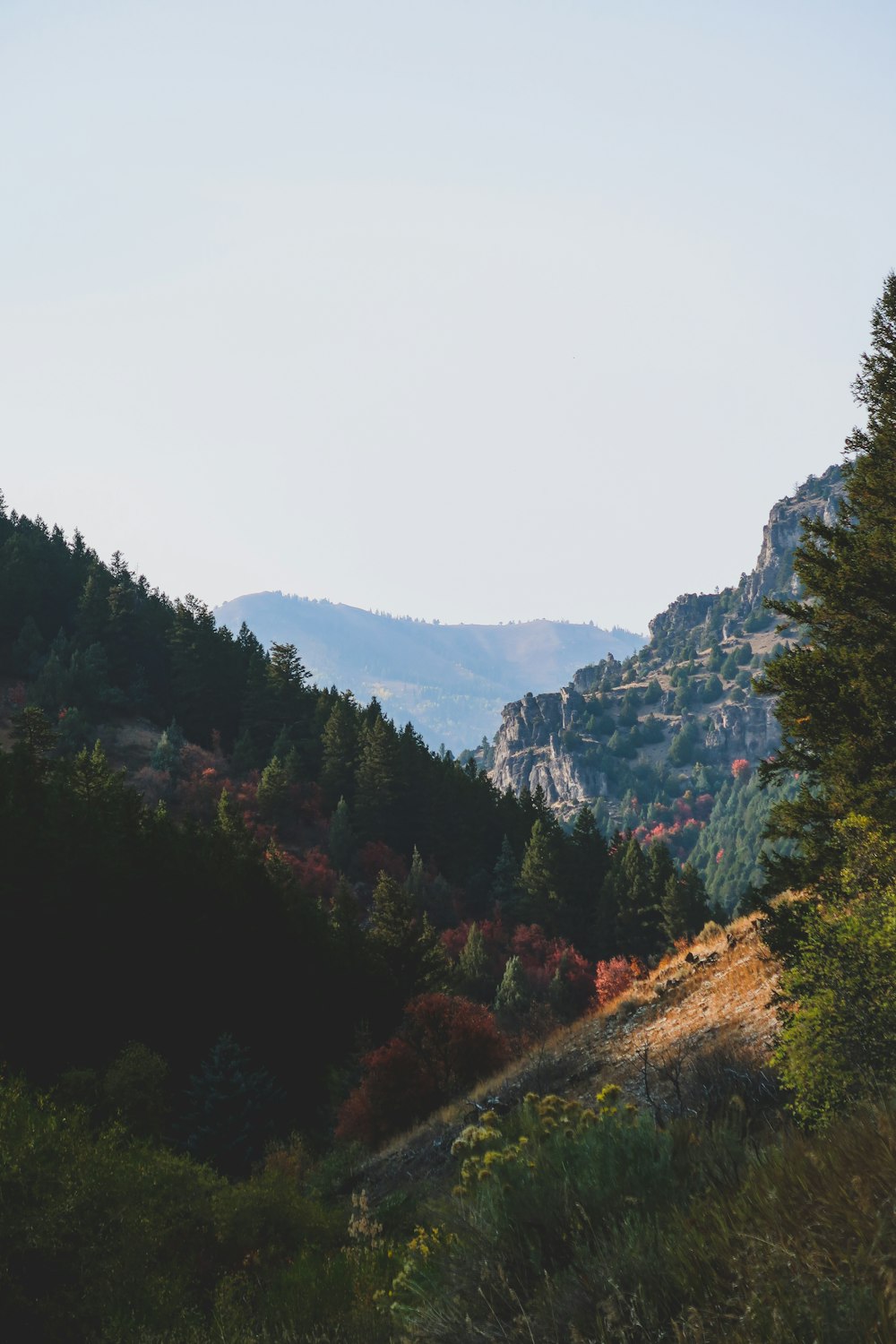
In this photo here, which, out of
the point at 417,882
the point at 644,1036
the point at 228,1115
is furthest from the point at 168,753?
the point at 644,1036

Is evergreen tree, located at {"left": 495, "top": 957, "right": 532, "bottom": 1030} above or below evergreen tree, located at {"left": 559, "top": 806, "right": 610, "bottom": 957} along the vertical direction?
below

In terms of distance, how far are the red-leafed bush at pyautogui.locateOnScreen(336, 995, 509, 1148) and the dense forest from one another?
0.50 feet

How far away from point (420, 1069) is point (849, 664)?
26.8 meters

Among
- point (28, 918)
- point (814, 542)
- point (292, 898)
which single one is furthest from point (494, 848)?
point (814, 542)

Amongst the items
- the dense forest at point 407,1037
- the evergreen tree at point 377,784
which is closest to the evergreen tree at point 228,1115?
the dense forest at point 407,1037

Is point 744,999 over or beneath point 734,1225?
beneath

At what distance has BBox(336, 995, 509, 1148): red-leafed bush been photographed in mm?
34969

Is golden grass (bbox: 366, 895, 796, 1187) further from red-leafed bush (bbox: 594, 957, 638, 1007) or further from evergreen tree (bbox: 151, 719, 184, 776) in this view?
evergreen tree (bbox: 151, 719, 184, 776)

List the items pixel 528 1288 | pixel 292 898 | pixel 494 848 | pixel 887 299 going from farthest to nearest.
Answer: pixel 494 848 → pixel 292 898 → pixel 887 299 → pixel 528 1288

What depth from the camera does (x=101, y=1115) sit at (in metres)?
31.3

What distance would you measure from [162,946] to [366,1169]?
80.2 feet

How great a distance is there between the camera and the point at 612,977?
7369cm

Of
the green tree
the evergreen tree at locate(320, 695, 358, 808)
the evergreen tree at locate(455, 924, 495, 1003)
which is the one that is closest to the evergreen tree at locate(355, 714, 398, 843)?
the evergreen tree at locate(320, 695, 358, 808)

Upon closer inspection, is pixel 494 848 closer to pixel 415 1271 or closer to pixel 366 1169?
pixel 366 1169
